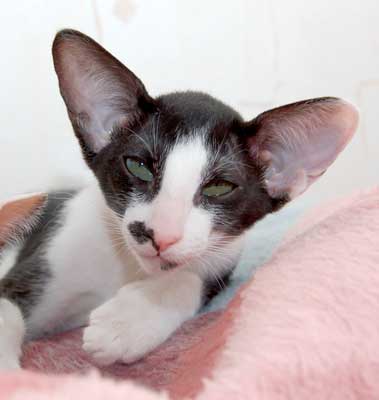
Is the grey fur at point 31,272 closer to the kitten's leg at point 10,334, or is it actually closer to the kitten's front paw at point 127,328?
the kitten's leg at point 10,334

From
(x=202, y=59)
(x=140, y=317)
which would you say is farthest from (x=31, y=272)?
(x=202, y=59)

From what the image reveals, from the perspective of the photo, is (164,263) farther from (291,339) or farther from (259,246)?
(259,246)

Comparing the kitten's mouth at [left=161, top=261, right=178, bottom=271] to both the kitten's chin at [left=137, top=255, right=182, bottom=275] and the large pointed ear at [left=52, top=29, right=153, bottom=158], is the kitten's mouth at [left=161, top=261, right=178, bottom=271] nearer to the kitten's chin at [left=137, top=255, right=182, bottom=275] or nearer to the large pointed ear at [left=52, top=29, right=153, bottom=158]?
the kitten's chin at [left=137, top=255, right=182, bottom=275]

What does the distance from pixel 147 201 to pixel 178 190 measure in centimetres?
5

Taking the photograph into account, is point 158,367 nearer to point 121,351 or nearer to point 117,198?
point 121,351

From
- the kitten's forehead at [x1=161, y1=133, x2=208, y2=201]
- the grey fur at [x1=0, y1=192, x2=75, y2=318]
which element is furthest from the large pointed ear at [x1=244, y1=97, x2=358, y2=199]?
the grey fur at [x1=0, y1=192, x2=75, y2=318]

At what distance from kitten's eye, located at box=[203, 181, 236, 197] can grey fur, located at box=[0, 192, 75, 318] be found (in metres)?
0.28

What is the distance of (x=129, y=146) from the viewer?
0.97 m

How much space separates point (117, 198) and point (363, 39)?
4.03ft

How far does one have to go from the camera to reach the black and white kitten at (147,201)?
891 millimetres

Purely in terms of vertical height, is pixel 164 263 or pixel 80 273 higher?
pixel 164 263

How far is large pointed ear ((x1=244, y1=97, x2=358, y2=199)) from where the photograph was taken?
37.3 inches

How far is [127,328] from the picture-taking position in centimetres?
90

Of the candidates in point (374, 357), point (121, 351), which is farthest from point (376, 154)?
point (374, 357)
